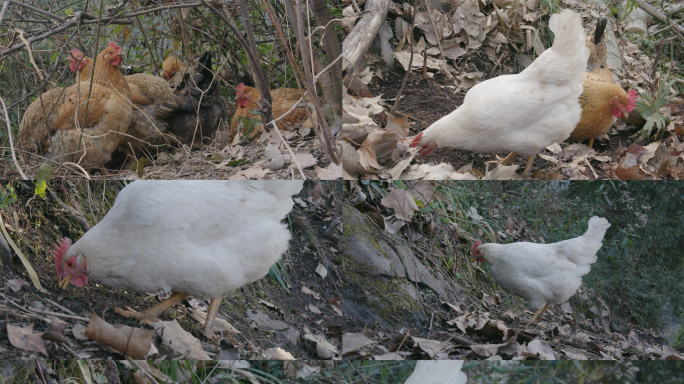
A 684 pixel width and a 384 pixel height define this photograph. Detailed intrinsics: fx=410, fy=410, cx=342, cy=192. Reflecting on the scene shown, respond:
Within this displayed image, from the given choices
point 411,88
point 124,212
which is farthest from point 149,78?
point 411,88

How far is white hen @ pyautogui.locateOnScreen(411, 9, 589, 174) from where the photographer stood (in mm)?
1615

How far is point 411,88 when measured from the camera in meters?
1.61

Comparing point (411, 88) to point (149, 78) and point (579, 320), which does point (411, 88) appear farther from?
point (149, 78)

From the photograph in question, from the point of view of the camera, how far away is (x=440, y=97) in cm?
167

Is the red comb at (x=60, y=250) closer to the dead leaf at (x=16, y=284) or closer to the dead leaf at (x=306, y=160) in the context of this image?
the dead leaf at (x=16, y=284)

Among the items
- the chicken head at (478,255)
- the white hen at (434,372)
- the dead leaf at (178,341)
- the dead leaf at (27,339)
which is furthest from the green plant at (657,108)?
the dead leaf at (27,339)

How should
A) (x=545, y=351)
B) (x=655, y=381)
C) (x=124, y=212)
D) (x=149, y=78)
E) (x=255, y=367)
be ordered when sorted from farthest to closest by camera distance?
(x=149, y=78), (x=655, y=381), (x=545, y=351), (x=255, y=367), (x=124, y=212)

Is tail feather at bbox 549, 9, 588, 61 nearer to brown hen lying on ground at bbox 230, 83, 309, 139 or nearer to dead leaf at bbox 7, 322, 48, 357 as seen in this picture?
brown hen lying on ground at bbox 230, 83, 309, 139

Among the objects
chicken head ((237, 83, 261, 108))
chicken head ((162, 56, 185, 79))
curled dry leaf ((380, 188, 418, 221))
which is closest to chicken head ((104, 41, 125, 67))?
chicken head ((162, 56, 185, 79))

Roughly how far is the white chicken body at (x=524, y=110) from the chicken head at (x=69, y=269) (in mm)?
1245

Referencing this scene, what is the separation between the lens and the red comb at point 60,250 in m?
1.27

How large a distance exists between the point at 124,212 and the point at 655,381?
213 cm

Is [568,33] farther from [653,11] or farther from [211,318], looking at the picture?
[211,318]

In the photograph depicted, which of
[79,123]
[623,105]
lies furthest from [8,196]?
[623,105]
